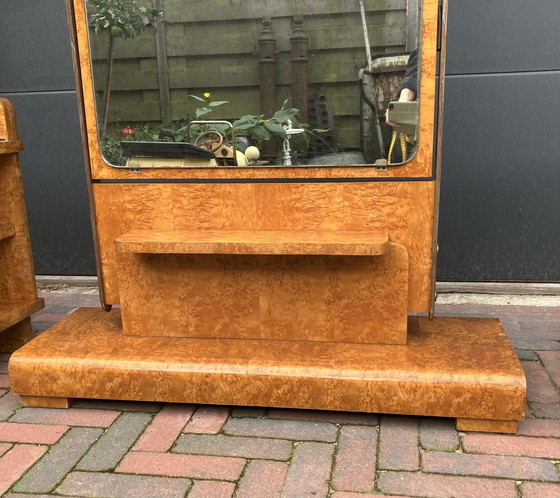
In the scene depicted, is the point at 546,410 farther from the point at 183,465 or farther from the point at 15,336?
the point at 15,336

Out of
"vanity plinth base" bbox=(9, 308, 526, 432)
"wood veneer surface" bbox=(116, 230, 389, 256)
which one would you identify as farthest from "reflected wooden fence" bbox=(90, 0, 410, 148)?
"vanity plinth base" bbox=(9, 308, 526, 432)

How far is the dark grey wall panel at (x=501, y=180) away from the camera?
3.30 meters

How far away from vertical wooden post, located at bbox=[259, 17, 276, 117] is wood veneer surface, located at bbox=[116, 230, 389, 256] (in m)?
0.47

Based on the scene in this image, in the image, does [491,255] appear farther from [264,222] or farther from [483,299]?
[264,222]

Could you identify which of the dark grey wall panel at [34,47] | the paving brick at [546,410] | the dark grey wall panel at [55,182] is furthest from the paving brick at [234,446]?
the dark grey wall panel at [34,47]

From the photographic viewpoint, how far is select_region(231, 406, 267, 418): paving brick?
216 cm

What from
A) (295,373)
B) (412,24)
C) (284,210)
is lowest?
(295,373)

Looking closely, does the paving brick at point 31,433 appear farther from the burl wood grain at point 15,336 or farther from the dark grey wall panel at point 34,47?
the dark grey wall panel at point 34,47

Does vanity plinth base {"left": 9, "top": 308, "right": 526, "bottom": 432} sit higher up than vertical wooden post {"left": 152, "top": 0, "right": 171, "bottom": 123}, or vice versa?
vertical wooden post {"left": 152, "top": 0, "right": 171, "bottom": 123}

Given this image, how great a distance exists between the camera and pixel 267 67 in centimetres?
204

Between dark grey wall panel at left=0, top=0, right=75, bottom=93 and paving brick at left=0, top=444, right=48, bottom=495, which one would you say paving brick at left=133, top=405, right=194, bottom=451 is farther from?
dark grey wall panel at left=0, top=0, right=75, bottom=93

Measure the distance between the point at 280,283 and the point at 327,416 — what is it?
0.54 meters

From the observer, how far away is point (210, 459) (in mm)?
1896

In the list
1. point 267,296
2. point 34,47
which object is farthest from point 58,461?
point 34,47
